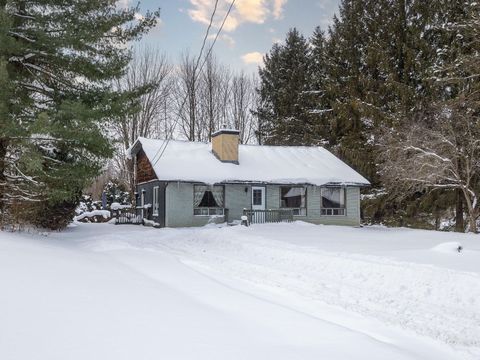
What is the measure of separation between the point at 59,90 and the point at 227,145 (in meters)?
11.4

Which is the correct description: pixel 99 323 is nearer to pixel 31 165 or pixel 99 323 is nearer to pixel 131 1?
pixel 31 165

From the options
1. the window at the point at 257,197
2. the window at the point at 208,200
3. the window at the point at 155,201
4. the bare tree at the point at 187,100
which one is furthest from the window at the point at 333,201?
the bare tree at the point at 187,100

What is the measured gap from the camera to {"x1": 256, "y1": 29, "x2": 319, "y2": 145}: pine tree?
3525cm

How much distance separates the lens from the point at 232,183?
75.4 feet

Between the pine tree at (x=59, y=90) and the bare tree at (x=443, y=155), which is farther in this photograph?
the bare tree at (x=443, y=155)

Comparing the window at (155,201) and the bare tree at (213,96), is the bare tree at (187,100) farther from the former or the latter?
the window at (155,201)

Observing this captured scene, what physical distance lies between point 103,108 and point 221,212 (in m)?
10.6

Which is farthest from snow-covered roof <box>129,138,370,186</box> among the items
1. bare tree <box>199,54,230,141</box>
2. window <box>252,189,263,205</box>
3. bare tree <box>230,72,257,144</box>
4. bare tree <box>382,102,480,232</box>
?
bare tree <box>230,72,257,144</box>

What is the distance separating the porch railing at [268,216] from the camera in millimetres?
22641

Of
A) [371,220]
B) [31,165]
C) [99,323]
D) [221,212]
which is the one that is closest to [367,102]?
[371,220]

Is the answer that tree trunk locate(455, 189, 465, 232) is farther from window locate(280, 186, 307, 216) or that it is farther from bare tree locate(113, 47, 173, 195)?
bare tree locate(113, 47, 173, 195)

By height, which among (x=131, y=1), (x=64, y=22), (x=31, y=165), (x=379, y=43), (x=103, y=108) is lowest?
(x=31, y=165)

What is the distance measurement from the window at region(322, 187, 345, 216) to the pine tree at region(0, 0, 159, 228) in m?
14.2

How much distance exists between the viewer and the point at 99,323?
4.34m
